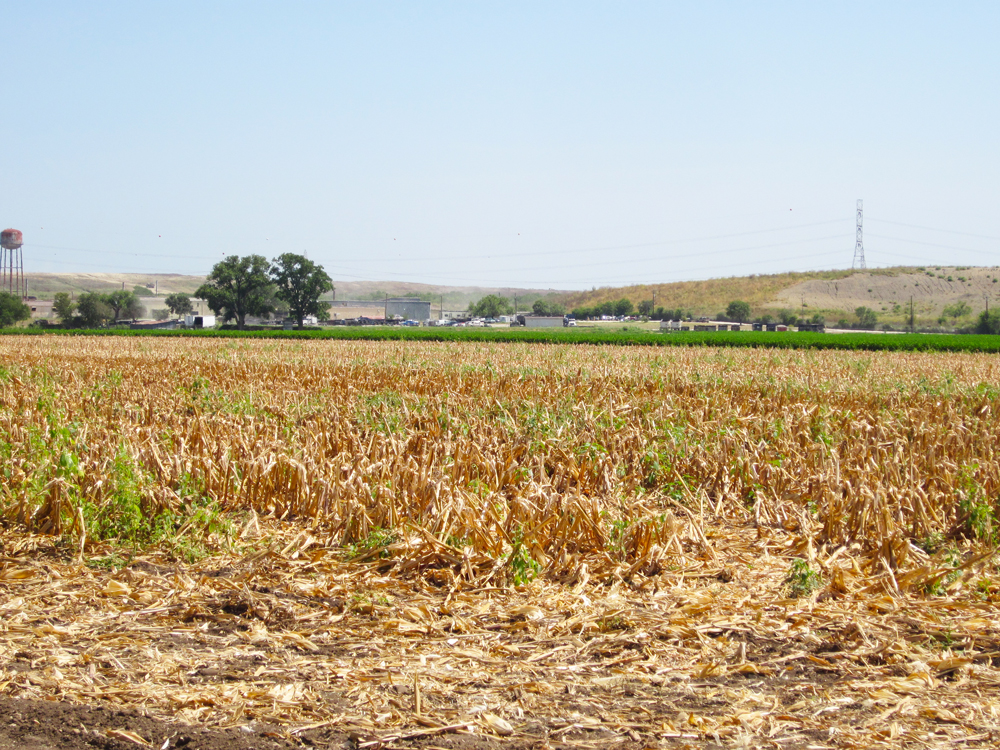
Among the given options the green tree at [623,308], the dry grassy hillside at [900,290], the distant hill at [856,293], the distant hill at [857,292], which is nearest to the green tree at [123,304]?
the distant hill at [856,293]

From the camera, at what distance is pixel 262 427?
33.9 ft

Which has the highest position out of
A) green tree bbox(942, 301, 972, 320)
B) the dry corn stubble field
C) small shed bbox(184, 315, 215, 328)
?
green tree bbox(942, 301, 972, 320)

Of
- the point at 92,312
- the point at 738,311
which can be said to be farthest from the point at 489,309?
the point at 92,312

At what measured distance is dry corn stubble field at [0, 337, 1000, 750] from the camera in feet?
12.1

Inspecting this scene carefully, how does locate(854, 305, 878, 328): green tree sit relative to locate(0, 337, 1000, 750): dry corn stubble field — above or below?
above

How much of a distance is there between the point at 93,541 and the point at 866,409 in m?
11.9

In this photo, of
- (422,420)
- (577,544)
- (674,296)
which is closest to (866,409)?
(422,420)

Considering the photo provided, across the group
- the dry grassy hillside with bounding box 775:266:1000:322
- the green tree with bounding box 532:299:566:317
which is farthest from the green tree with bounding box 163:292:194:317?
the dry grassy hillside with bounding box 775:266:1000:322

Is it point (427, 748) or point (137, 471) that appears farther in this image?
point (137, 471)

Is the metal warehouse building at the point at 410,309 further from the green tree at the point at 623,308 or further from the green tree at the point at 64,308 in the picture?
the green tree at the point at 64,308

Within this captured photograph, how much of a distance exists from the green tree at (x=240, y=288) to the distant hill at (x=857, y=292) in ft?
291

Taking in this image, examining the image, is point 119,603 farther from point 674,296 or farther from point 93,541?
point 674,296

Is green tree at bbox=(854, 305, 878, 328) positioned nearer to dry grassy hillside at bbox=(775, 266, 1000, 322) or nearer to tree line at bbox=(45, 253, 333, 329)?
dry grassy hillside at bbox=(775, 266, 1000, 322)

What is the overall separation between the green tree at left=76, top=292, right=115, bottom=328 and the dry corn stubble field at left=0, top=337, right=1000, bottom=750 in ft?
342
